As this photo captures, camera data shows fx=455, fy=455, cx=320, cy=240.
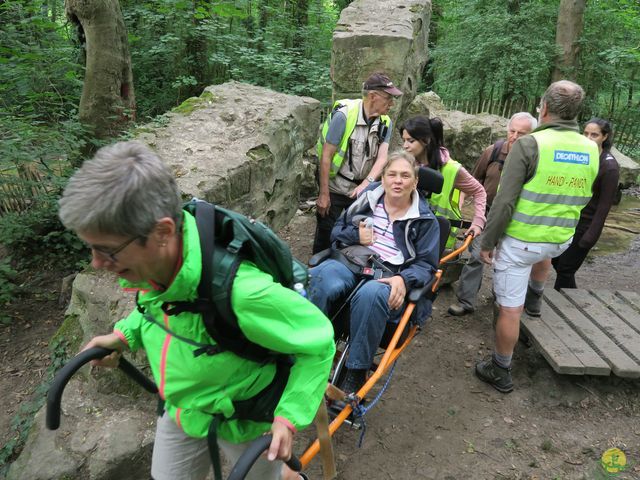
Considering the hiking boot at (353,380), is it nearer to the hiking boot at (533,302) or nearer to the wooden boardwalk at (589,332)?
the wooden boardwalk at (589,332)

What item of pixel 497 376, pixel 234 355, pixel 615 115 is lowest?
pixel 497 376

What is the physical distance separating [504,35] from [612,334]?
32.7 ft

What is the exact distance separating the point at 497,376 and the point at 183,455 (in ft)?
8.68

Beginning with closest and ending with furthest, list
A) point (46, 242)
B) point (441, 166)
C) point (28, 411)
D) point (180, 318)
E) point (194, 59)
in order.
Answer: point (180, 318), point (28, 411), point (441, 166), point (46, 242), point (194, 59)

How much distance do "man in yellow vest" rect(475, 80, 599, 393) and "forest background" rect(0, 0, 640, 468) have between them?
137 inches

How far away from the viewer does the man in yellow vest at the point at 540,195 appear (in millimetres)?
3006

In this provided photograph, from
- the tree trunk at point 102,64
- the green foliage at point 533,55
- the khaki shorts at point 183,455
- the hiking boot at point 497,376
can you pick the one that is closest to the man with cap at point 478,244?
the hiking boot at point 497,376

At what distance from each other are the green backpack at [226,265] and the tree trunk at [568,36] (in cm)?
1244

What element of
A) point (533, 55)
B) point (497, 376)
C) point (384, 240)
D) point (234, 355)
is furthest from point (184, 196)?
point (533, 55)

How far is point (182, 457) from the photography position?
70.0 inches

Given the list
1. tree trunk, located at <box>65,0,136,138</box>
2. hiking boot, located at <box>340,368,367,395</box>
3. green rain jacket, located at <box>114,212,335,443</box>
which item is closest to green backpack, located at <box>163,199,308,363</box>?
green rain jacket, located at <box>114,212,335,443</box>

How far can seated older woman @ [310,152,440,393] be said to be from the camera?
265 centimetres

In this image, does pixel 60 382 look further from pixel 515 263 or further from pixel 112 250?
pixel 515 263

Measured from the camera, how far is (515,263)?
10.7ft
